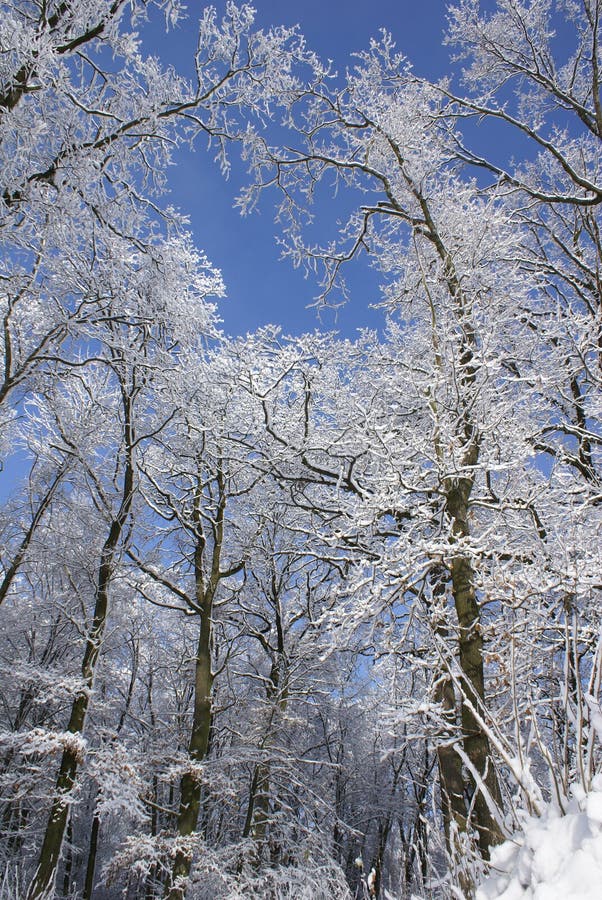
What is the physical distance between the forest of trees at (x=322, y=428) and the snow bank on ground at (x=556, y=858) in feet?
0.36

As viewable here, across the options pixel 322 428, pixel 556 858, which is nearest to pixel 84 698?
pixel 322 428

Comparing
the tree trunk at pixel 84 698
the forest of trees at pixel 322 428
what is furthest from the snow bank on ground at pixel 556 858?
the tree trunk at pixel 84 698

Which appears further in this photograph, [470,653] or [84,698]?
[84,698]

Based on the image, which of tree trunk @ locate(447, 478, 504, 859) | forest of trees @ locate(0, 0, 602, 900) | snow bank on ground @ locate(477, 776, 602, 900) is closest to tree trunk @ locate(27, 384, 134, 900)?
forest of trees @ locate(0, 0, 602, 900)

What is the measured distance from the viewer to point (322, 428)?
676 cm

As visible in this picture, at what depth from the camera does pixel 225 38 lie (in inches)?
244

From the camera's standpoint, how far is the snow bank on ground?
1154mm

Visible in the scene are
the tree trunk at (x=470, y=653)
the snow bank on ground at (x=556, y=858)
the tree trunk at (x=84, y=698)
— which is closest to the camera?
the snow bank on ground at (x=556, y=858)

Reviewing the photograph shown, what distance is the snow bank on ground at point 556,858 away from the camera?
3.79 ft

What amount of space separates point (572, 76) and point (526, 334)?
3.30m

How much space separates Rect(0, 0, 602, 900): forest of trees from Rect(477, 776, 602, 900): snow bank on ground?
0.11 meters

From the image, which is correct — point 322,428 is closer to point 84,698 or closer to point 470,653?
point 470,653

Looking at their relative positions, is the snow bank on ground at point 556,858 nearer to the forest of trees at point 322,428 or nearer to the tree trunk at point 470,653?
the forest of trees at point 322,428

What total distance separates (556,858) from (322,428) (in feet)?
18.5
